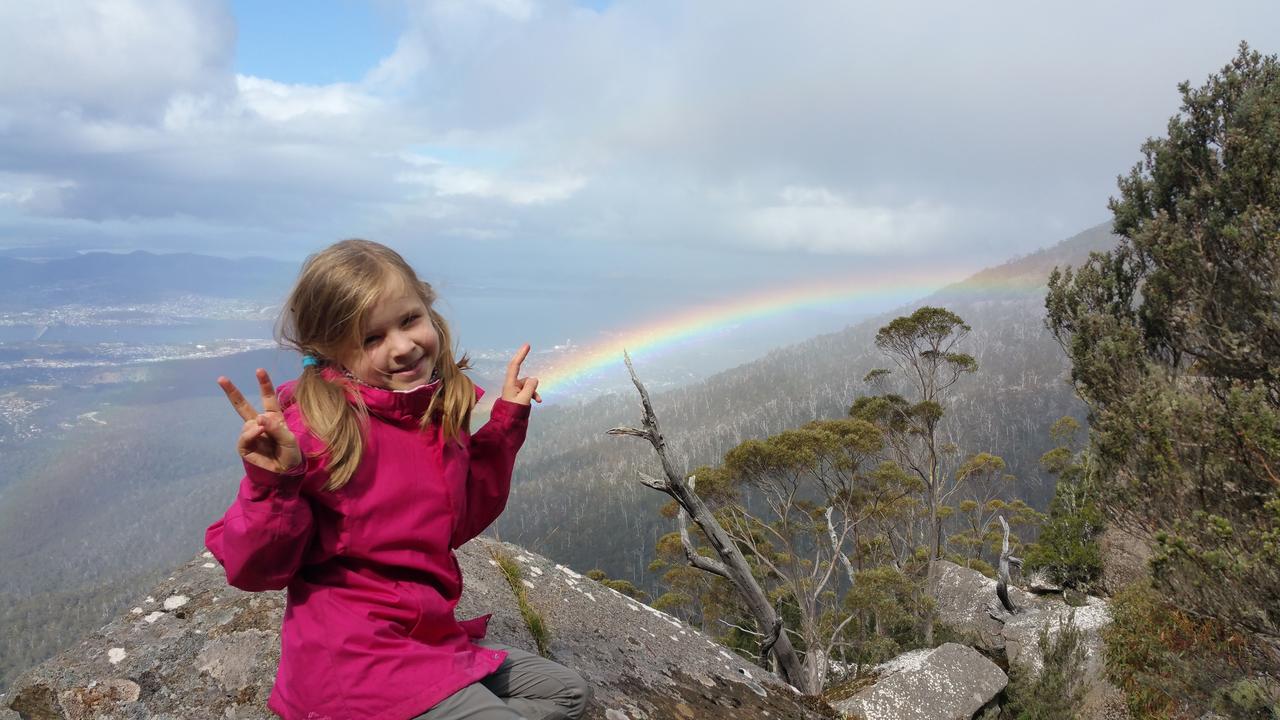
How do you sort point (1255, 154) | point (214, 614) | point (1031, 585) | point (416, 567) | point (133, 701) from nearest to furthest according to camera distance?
point (416, 567) < point (133, 701) < point (214, 614) < point (1255, 154) < point (1031, 585)

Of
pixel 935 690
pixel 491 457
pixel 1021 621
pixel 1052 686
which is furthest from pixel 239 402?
pixel 1021 621

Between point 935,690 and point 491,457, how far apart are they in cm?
1032

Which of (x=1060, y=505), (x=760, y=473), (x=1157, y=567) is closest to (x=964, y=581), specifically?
(x=1060, y=505)

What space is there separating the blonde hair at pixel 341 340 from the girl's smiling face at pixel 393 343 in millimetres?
29

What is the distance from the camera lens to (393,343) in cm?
256

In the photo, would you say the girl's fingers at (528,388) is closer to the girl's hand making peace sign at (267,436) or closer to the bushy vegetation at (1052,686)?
the girl's hand making peace sign at (267,436)

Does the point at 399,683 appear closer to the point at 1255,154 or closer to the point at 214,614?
the point at 214,614

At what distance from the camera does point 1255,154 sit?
12617 mm

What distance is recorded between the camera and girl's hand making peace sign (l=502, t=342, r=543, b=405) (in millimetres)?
2801

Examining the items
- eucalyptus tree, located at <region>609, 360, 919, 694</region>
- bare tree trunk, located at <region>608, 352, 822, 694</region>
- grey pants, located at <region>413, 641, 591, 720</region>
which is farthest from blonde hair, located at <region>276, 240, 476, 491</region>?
eucalyptus tree, located at <region>609, 360, 919, 694</region>

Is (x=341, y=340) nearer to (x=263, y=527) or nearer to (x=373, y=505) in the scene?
(x=373, y=505)

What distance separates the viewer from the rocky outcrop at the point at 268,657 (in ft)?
10.9

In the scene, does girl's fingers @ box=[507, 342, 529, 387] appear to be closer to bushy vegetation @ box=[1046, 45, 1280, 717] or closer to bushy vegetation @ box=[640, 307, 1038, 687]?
bushy vegetation @ box=[1046, 45, 1280, 717]

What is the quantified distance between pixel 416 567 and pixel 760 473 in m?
20.6
